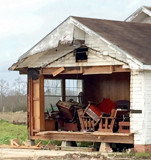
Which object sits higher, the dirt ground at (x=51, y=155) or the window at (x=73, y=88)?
the window at (x=73, y=88)

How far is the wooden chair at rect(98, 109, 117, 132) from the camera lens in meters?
21.0

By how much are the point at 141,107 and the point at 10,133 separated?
10530mm

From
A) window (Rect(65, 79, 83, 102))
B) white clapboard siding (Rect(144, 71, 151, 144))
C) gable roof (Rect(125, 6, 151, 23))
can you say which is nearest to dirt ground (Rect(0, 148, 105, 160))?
white clapboard siding (Rect(144, 71, 151, 144))

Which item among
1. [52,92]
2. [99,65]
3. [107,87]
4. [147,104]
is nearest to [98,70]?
[99,65]

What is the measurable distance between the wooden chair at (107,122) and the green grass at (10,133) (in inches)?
196

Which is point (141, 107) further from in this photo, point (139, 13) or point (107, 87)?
point (139, 13)

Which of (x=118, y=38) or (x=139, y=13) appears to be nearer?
(x=118, y=38)

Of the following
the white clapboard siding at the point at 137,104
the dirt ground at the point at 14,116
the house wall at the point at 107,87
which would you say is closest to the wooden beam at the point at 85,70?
the white clapboard siding at the point at 137,104

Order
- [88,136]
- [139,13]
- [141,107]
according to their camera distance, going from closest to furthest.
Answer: [141,107] → [88,136] → [139,13]

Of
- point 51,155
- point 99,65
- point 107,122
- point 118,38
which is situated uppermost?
point 118,38

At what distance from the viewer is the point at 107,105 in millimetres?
22891

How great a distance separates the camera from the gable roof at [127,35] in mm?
20145

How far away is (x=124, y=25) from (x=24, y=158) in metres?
6.78

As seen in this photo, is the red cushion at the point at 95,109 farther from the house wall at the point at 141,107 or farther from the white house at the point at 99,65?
the house wall at the point at 141,107
